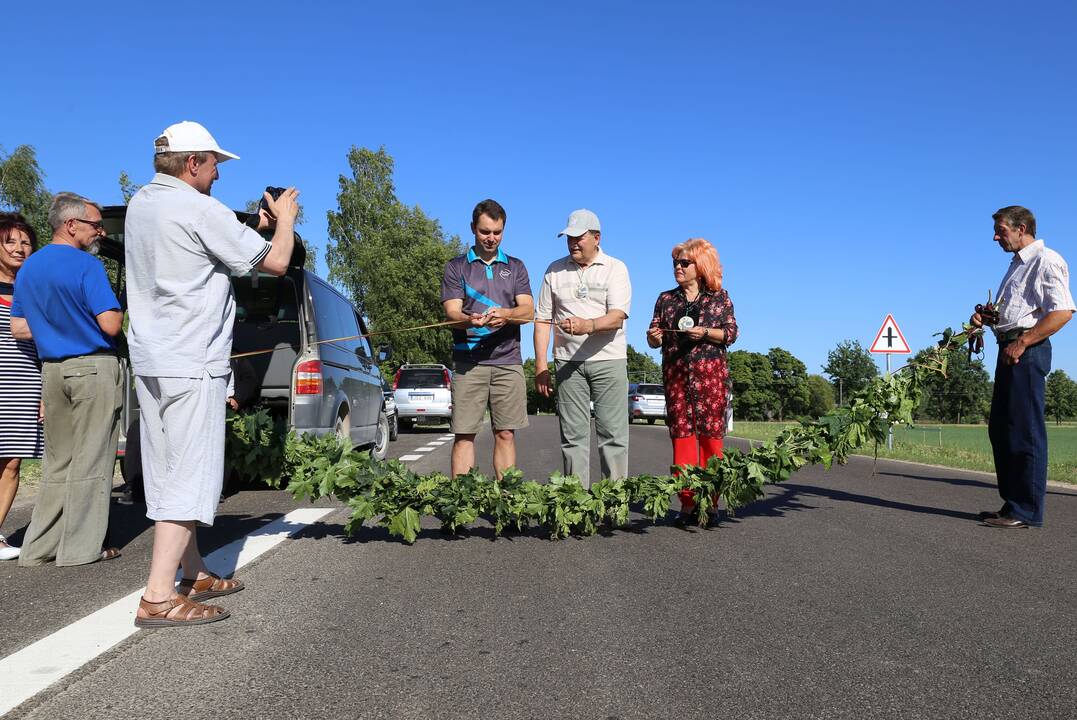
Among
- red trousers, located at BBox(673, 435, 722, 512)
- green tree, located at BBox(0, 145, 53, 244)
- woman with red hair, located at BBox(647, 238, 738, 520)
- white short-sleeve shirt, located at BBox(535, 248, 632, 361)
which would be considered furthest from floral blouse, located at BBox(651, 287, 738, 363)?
green tree, located at BBox(0, 145, 53, 244)

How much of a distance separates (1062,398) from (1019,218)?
6154 inches

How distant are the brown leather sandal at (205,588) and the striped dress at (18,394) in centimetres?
178

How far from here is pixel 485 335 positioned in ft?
18.7

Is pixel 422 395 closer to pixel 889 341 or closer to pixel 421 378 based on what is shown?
pixel 421 378

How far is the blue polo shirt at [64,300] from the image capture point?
14.8 feet

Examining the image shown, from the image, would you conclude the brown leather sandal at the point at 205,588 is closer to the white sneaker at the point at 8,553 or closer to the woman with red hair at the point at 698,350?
the white sneaker at the point at 8,553

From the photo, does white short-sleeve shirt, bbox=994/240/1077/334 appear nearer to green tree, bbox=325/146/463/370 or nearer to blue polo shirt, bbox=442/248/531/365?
blue polo shirt, bbox=442/248/531/365

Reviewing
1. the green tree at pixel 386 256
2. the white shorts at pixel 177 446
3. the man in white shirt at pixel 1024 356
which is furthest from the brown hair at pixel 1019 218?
the green tree at pixel 386 256

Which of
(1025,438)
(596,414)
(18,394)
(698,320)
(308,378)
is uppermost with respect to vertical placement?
(698,320)

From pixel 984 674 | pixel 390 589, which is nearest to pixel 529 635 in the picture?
pixel 390 589

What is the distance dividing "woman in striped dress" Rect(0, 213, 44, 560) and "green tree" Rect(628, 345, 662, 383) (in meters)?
130

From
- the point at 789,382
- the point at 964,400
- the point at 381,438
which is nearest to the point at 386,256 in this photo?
the point at 381,438

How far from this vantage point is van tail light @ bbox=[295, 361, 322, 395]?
7.61 meters

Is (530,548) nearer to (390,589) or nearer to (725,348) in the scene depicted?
(390,589)
